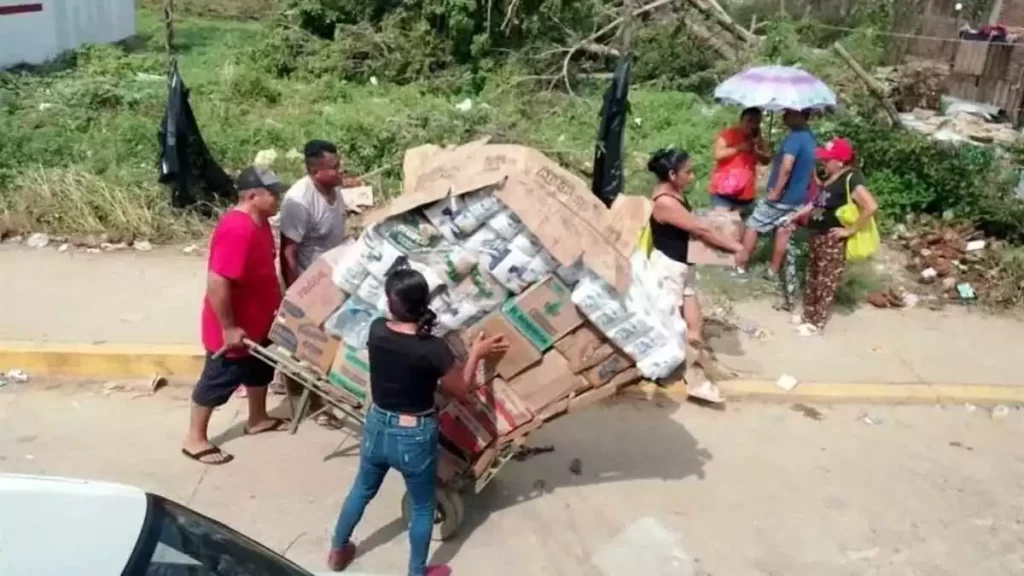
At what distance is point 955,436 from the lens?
20.8 feet

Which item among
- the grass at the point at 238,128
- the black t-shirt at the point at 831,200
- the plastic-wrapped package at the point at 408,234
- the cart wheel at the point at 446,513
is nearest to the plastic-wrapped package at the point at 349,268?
the plastic-wrapped package at the point at 408,234

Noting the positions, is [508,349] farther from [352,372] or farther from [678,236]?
[678,236]

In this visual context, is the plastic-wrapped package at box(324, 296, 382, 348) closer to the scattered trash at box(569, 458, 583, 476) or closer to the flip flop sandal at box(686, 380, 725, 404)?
the scattered trash at box(569, 458, 583, 476)

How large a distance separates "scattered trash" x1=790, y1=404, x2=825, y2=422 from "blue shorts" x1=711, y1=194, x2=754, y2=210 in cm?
188

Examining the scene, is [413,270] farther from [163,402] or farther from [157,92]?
[157,92]

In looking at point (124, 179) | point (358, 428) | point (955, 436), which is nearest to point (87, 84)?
point (124, 179)

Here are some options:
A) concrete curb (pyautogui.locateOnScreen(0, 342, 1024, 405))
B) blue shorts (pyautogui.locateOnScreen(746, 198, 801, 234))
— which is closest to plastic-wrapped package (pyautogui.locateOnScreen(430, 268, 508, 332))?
concrete curb (pyautogui.locateOnScreen(0, 342, 1024, 405))

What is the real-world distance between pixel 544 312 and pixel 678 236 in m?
1.86

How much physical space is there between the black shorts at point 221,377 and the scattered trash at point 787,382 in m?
3.25

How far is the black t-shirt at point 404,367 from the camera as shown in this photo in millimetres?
4145

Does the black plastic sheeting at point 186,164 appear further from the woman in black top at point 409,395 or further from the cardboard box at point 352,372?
the woman in black top at point 409,395

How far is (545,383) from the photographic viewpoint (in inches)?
183

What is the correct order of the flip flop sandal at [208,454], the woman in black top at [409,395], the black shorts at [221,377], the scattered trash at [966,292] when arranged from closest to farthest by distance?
the woman in black top at [409,395] < the black shorts at [221,377] < the flip flop sandal at [208,454] < the scattered trash at [966,292]

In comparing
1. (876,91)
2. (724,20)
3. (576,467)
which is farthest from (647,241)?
(724,20)
